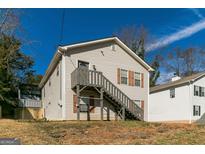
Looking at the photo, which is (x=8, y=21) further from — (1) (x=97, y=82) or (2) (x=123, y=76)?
(2) (x=123, y=76)

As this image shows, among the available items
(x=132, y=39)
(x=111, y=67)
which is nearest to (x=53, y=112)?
(x=111, y=67)

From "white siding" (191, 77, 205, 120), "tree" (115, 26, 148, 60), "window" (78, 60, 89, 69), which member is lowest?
"white siding" (191, 77, 205, 120)

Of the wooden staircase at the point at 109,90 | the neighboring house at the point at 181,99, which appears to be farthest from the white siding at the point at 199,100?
the wooden staircase at the point at 109,90

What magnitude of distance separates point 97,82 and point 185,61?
1030 cm

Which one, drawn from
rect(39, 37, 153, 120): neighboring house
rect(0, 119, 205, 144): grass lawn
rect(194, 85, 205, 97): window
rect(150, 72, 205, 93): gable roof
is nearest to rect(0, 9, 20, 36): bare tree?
rect(39, 37, 153, 120): neighboring house

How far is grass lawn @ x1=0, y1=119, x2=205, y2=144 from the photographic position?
9.86 m

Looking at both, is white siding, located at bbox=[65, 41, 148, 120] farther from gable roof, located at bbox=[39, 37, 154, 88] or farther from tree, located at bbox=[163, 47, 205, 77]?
tree, located at bbox=[163, 47, 205, 77]

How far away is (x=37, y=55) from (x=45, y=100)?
6.91 m

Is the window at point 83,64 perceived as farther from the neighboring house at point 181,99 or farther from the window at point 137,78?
the neighboring house at point 181,99

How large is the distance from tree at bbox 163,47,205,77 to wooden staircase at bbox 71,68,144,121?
4522mm

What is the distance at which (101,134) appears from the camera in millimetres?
11008

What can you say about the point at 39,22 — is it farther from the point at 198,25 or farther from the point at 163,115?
the point at 163,115

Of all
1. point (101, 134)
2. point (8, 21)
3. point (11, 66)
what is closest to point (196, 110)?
point (11, 66)
